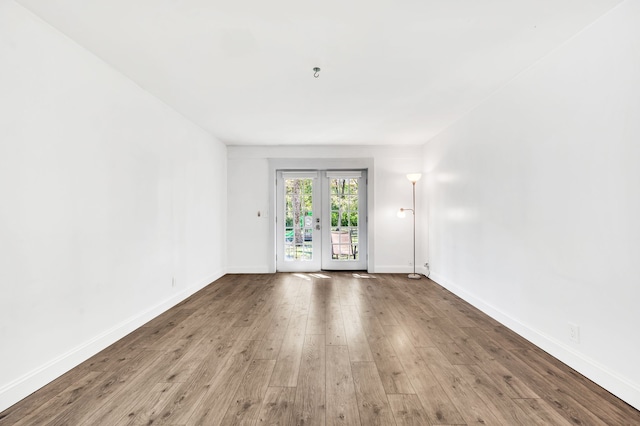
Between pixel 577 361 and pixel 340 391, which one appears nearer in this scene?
pixel 340 391

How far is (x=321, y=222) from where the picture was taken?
5.99 meters

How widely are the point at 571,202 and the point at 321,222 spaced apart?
13.7ft

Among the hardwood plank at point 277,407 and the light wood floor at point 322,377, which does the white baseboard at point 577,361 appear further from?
the hardwood plank at point 277,407

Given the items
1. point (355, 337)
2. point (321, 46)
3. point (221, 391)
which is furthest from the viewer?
point (355, 337)

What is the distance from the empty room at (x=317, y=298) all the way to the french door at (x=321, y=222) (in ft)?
6.28

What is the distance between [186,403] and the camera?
6.07 ft

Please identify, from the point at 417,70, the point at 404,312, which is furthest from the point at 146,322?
the point at 417,70

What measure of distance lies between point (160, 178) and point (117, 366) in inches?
79.2

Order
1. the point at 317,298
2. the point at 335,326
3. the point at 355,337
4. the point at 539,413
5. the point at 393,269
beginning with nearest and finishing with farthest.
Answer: the point at 539,413 < the point at 355,337 < the point at 335,326 < the point at 317,298 < the point at 393,269

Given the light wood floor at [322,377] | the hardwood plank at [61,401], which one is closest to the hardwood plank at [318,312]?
the light wood floor at [322,377]

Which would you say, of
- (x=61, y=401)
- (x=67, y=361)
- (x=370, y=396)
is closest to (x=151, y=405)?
(x=61, y=401)

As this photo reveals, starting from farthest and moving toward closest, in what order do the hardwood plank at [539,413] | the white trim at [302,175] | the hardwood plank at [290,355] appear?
the white trim at [302,175]
the hardwood plank at [290,355]
the hardwood plank at [539,413]

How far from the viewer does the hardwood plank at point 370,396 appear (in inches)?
66.8

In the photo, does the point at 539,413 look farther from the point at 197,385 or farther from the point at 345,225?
the point at 345,225
